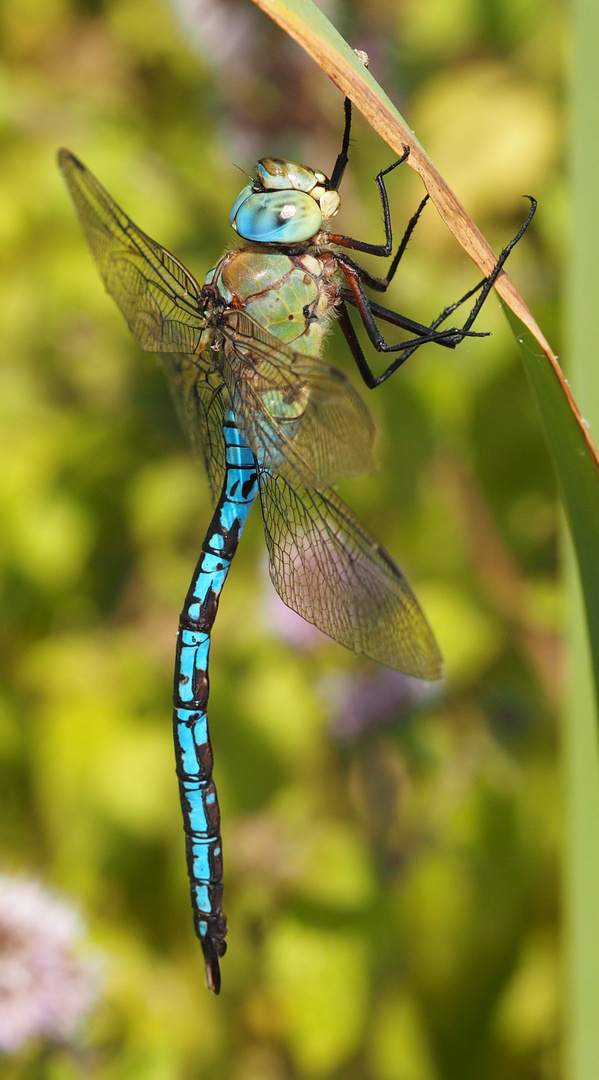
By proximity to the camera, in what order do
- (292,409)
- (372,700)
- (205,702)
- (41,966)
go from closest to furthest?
(292,409), (205,702), (41,966), (372,700)

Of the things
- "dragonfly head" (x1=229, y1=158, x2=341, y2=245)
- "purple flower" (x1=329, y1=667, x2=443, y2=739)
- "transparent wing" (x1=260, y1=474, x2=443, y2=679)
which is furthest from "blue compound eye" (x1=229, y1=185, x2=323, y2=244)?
"purple flower" (x1=329, y1=667, x2=443, y2=739)

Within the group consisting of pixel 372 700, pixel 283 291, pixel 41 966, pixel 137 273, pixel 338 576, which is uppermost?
pixel 137 273

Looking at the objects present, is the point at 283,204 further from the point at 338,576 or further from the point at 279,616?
the point at 279,616

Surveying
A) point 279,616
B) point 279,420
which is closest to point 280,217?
point 279,420

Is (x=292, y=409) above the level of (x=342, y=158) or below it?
below

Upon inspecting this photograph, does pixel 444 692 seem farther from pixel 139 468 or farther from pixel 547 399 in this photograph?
pixel 547 399

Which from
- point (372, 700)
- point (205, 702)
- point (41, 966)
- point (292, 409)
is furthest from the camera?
point (372, 700)

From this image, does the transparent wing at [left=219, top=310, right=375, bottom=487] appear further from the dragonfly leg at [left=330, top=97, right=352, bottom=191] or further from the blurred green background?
the blurred green background

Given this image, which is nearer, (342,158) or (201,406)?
(342,158)
